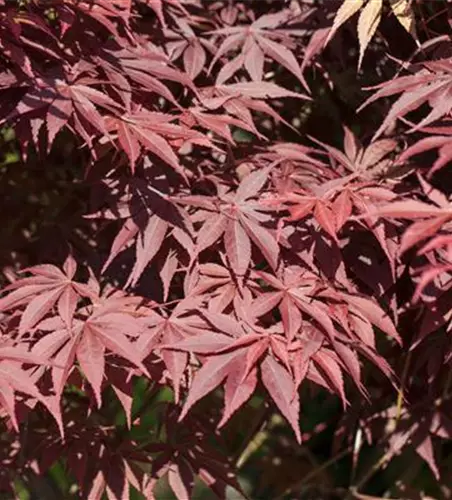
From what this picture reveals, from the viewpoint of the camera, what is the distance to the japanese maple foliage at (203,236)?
1.58m

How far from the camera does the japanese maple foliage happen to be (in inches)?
62.0

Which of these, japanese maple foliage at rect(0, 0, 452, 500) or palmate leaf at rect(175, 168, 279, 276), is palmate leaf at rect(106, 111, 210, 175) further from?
palmate leaf at rect(175, 168, 279, 276)

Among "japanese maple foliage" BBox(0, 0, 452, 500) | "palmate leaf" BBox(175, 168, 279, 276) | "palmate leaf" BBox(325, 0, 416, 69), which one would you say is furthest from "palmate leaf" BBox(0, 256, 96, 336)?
"palmate leaf" BBox(325, 0, 416, 69)

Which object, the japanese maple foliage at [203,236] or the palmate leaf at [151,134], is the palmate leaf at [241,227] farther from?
the palmate leaf at [151,134]

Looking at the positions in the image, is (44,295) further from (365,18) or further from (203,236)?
(365,18)

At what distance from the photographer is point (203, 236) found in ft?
5.56

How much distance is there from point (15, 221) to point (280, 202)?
0.95 m

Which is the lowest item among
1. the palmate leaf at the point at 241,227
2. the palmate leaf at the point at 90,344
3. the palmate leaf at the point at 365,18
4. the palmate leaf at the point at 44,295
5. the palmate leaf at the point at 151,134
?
the palmate leaf at the point at 90,344

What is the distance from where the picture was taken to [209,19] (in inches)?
90.3

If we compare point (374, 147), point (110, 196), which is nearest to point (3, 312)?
point (110, 196)

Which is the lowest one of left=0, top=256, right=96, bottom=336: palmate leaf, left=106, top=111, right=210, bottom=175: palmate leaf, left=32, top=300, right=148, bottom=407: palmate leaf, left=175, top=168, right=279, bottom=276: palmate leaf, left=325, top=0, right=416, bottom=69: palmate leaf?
left=32, top=300, right=148, bottom=407: palmate leaf

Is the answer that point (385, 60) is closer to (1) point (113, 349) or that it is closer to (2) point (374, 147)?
(2) point (374, 147)

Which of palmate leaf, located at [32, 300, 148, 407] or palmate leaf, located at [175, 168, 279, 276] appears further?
palmate leaf, located at [175, 168, 279, 276]

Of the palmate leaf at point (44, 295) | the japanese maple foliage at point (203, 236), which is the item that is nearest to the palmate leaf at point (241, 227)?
the japanese maple foliage at point (203, 236)
